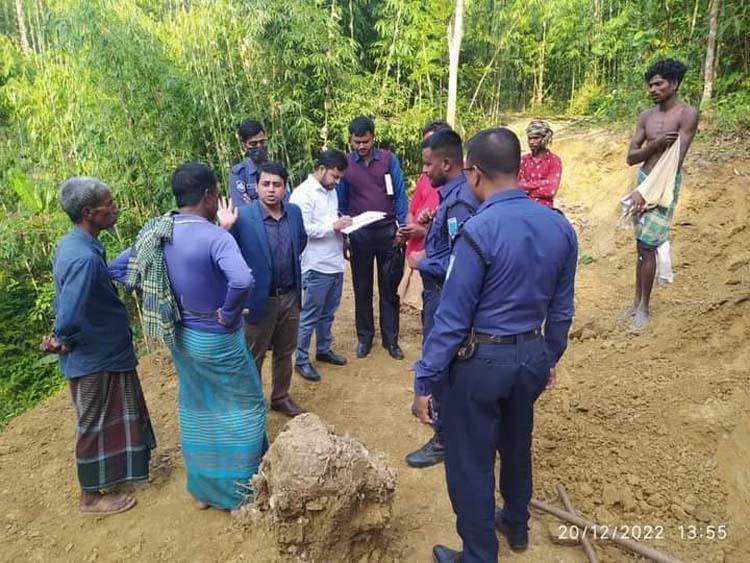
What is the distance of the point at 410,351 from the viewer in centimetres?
449

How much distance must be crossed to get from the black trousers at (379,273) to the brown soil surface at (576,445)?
260 millimetres

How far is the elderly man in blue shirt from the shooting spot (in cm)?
241

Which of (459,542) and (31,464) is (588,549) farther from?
(31,464)

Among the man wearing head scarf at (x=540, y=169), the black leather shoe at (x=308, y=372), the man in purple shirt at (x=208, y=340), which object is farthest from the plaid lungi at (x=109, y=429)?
the man wearing head scarf at (x=540, y=169)

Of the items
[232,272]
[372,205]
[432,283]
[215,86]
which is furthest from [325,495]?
[215,86]

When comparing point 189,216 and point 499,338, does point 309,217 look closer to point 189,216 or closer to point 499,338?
point 189,216

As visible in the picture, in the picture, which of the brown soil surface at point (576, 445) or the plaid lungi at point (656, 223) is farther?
the plaid lungi at point (656, 223)

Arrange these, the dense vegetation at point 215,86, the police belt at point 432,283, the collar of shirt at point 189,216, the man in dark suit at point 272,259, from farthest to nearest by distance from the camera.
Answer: the dense vegetation at point 215,86, the man in dark suit at point 272,259, the police belt at point 432,283, the collar of shirt at point 189,216

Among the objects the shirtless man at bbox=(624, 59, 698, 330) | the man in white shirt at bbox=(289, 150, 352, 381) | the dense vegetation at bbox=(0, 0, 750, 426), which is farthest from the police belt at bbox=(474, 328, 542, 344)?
the dense vegetation at bbox=(0, 0, 750, 426)

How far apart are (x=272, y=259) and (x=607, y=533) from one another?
6.84 ft

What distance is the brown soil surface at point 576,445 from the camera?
2.49 meters

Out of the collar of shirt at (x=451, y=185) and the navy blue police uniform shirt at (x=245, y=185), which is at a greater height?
the collar of shirt at (x=451, y=185)

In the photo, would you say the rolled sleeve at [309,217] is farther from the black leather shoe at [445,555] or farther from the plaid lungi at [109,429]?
the black leather shoe at [445,555]

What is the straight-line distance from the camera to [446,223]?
2617 mm
